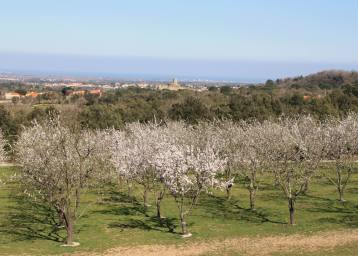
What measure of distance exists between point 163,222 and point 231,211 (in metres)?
5.58

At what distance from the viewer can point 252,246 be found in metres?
25.3

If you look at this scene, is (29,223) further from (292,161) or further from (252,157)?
(292,161)

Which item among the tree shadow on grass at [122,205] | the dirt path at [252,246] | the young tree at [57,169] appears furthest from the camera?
the tree shadow on grass at [122,205]

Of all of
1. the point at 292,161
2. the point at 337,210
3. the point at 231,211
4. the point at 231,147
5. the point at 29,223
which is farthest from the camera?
the point at 231,147

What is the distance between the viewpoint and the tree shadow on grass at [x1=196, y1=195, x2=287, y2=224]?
31.8 m

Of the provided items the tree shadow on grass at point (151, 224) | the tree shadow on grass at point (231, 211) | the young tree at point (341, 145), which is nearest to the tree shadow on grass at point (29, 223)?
the tree shadow on grass at point (151, 224)

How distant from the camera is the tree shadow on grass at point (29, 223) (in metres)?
27.6

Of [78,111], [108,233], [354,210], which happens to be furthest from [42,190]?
[78,111]

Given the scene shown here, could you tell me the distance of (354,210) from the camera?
33438mm

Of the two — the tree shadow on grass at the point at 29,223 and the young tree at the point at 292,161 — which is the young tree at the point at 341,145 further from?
the tree shadow on grass at the point at 29,223

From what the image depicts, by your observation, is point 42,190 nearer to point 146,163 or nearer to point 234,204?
point 146,163

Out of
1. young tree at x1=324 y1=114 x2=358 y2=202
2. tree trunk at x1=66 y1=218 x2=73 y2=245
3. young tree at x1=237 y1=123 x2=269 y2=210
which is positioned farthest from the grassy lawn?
young tree at x1=324 y1=114 x2=358 y2=202

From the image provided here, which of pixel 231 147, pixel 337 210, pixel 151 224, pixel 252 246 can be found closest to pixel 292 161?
pixel 337 210

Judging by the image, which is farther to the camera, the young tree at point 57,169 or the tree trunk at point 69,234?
the tree trunk at point 69,234
